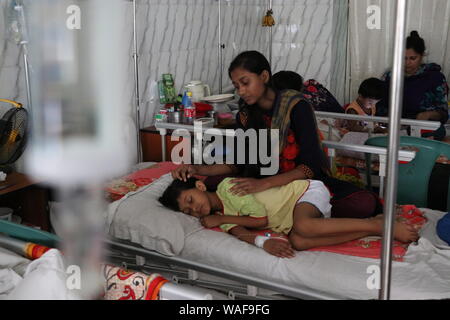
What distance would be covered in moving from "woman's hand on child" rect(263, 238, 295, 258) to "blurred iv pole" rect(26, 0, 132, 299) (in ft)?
5.56

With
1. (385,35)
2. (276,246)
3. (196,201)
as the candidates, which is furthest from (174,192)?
(385,35)

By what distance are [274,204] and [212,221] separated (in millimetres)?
306

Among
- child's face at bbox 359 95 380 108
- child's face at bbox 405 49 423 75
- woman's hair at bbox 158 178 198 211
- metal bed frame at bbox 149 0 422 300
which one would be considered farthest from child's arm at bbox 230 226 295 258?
child's face at bbox 405 49 423 75

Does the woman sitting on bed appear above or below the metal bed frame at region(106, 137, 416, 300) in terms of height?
above

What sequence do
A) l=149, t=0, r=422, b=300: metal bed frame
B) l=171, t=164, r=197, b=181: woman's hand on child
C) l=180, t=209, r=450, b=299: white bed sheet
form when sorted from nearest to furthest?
1. l=149, t=0, r=422, b=300: metal bed frame
2. l=180, t=209, r=450, b=299: white bed sheet
3. l=171, t=164, r=197, b=181: woman's hand on child

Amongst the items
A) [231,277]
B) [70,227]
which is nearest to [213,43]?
[231,277]

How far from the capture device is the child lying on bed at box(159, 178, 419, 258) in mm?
2145

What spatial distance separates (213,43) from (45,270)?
3.35 meters

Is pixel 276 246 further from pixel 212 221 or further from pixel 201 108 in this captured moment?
pixel 201 108

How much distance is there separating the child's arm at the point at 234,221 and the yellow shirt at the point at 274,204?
0.02 metres

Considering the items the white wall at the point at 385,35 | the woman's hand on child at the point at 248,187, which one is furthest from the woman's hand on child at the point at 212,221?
the white wall at the point at 385,35

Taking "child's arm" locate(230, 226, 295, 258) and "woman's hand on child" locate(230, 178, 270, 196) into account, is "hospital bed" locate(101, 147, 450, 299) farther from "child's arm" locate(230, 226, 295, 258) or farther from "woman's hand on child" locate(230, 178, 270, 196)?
"woman's hand on child" locate(230, 178, 270, 196)

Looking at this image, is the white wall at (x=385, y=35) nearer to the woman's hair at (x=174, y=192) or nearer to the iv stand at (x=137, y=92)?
the iv stand at (x=137, y=92)
